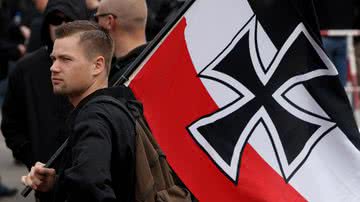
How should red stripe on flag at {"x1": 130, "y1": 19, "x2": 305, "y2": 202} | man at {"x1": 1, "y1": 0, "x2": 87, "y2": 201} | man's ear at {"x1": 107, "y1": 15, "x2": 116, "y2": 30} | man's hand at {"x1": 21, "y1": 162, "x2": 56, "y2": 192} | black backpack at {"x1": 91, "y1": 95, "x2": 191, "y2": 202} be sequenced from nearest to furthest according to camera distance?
black backpack at {"x1": 91, "y1": 95, "x2": 191, "y2": 202} → man's hand at {"x1": 21, "y1": 162, "x2": 56, "y2": 192} → red stripe on flag at {"x1": 130, "y1": 19, "x2": 305, "y2": 202} → man's ear at {"x1": 107, "y1": 15, "x2": 116, "y2": 30} → man at {"x1": 1, "y1": 0, "x2": 87, "y2": 201}

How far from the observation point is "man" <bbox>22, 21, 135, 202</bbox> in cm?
337

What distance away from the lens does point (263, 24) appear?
4332 mm

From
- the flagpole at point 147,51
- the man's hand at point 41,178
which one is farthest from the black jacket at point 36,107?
the man's hand at point 41,178

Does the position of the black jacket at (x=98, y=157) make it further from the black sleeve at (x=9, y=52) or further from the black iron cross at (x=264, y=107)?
the black sleeve at (x=9, y=52)

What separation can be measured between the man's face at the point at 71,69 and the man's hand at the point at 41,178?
1.06 ft

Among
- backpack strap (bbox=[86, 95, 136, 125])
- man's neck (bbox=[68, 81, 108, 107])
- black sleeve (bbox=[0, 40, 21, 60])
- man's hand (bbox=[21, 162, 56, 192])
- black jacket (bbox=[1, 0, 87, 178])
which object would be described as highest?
black sleeve (bbox=[0, 40, 21, 60])

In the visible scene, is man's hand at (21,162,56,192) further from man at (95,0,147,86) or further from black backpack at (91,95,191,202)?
man at (95,0,147,86)

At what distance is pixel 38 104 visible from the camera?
5.41 m

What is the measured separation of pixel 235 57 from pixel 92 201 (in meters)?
1.17

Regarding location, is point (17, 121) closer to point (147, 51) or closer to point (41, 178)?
point (147, 51)

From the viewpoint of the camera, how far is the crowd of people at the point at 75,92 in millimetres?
3438

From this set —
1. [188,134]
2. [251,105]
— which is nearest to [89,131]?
[188,134]

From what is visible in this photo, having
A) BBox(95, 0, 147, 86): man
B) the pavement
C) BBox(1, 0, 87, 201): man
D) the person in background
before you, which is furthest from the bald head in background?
the person in background

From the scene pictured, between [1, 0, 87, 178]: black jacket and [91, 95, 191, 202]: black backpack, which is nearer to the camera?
[91, 95, 191, 202]: black backpack
